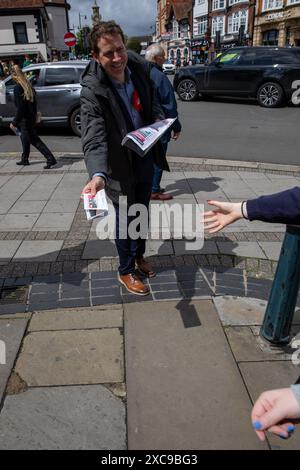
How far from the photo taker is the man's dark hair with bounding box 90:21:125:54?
2.42m

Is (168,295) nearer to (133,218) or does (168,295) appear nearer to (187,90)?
(133,218)

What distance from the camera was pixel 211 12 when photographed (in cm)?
5562

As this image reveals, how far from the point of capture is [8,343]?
2.61m

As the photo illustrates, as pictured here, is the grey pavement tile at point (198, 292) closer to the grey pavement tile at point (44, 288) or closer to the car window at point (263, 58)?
the grey pavement tile at point (44, 288)

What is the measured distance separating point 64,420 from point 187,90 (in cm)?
1419

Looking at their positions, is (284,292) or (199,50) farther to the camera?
(199,50)

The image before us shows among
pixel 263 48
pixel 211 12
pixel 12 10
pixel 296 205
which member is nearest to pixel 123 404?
pixel 296 205

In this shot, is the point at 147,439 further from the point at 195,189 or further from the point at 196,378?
the point at 195,189

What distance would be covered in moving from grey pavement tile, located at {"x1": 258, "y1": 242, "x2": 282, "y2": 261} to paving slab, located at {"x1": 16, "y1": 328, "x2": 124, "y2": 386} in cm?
178

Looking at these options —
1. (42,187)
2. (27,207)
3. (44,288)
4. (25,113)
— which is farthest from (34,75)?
(44,288)

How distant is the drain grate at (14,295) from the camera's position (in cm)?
307

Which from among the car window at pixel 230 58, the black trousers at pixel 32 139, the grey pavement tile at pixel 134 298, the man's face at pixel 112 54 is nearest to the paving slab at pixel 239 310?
the grey pavement tile at pixel 134 298

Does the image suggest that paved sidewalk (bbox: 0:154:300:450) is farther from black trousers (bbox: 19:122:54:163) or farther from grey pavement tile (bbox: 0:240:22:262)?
black trousers (bbox: 19:122:54:163)

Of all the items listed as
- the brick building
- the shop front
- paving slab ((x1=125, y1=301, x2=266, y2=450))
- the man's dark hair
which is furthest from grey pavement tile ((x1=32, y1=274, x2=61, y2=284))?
the shop front
